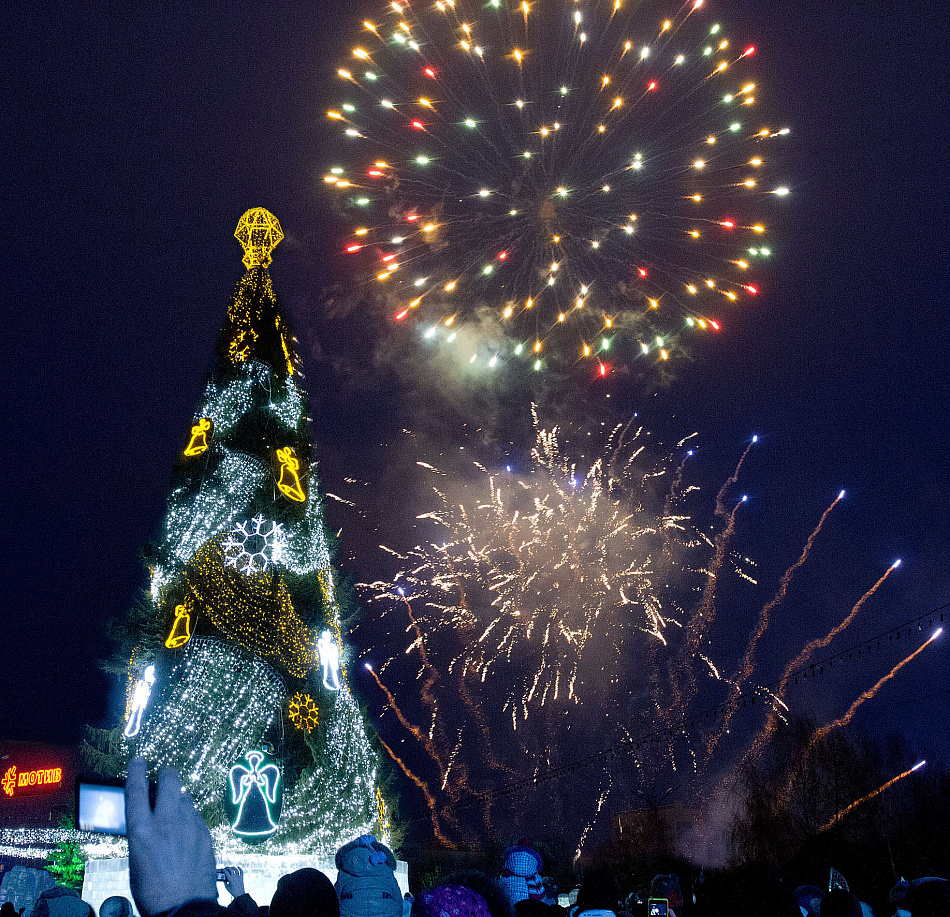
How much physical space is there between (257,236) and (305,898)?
672 inches

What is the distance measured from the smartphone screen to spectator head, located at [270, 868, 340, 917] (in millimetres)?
10412

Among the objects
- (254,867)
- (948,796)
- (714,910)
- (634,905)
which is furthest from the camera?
(948,796)

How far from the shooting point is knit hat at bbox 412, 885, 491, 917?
3959mm

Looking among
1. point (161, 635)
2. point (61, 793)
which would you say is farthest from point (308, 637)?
point (61, 793)

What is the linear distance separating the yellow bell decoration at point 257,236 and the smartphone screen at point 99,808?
10.4 m

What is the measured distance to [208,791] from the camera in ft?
46.0

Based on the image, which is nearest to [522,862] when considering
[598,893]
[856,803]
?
[598,893]

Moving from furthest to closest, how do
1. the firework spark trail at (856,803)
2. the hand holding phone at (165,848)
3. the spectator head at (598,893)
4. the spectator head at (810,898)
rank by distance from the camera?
the firework spark trail at (856,803), the spectator head at (810,898), the spectator head at (598,893), the hand holding phone at (165,848)

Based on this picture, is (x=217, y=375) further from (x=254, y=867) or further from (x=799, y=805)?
(x=799, y=805)

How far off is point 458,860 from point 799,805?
16.9 m

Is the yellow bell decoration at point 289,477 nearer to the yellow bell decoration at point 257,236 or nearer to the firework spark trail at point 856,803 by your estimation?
the yellow bell decoration at point 257,236

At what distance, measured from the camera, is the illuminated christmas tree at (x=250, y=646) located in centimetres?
1425

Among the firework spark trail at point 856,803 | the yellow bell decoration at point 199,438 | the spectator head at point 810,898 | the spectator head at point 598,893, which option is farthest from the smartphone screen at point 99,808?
the firework spark trail at point 856,803

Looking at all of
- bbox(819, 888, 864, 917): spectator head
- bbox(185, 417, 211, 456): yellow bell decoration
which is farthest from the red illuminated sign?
bbox(819, 888, 864, 917): spectator head
